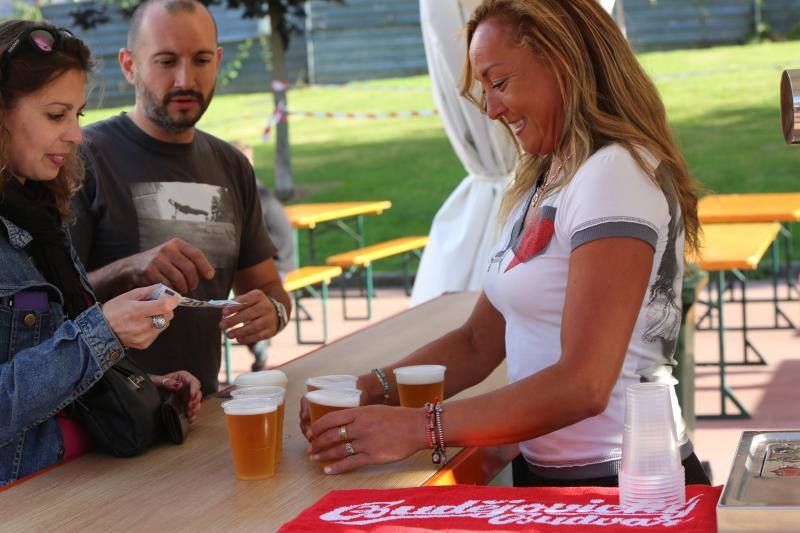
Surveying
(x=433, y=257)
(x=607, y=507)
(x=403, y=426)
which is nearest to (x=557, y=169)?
(x=403, y=426)

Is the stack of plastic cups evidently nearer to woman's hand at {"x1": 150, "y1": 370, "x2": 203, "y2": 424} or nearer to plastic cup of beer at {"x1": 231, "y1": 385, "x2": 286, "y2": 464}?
plastic cup of beer at {"x1": 231, "y1": 385, "x2": 286, "y2": 464}

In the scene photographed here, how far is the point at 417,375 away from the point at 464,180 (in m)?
3.04

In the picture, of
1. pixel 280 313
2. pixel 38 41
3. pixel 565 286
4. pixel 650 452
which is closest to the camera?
pixel 650 452

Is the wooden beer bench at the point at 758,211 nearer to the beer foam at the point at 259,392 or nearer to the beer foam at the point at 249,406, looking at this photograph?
the beer foam at the point at 259,392

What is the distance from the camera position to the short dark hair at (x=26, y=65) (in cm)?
221

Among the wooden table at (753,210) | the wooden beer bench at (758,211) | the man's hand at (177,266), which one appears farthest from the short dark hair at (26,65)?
the wooden table at (753,210)

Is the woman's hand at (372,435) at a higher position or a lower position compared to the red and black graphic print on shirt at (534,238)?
lower

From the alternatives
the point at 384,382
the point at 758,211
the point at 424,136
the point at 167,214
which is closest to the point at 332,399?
the point at 384,382

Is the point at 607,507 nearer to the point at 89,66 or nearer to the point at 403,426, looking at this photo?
the point at 403,426

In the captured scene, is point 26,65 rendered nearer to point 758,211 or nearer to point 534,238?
point 534,238

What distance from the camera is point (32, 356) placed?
2062 mm

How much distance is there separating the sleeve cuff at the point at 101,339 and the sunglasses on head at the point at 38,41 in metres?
0.55

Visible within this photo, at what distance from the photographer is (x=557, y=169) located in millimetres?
2303

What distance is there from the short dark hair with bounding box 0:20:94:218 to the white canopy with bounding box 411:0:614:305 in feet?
9.53
